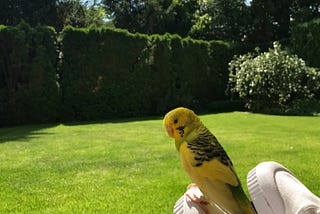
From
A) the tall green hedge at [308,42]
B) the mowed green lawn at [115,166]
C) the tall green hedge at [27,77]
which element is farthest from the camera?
the tall green hedge at [308,42]

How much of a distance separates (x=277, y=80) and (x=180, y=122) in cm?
1448

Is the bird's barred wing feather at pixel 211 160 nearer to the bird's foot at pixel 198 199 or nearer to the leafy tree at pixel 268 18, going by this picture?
the bird's foot at pixel 198 199

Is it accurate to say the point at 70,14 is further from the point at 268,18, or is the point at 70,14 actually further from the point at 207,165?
the point at 207,165

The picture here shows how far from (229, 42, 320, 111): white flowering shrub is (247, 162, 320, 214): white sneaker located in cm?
1383

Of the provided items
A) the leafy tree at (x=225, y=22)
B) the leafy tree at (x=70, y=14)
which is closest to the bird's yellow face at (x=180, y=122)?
the leafy tree at (x=225, y=22)

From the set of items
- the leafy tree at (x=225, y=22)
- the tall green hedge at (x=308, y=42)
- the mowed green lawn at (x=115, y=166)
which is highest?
the leafy tree at (x=225, y=22)

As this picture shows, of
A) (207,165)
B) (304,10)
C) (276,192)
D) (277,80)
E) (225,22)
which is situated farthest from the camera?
(225,22)

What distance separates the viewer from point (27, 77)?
13625 millimetres

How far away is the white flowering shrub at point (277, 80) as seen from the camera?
15.1 meters

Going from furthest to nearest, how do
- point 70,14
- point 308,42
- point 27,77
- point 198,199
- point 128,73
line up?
point 70,14, point 308,42, point 128,73, point 27,77, point 198,199

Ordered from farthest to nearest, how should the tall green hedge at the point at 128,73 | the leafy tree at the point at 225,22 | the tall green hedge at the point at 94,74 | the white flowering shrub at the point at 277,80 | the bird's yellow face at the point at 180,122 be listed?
1. the leafy tree at the point at 225,22
2. the white flowering shrub at the point at 277,80
3. the tall green hedge at the point at 128,73
4. the tall green hedge at the point at 94,74
5. the bird's yellow face at the point at 180,122

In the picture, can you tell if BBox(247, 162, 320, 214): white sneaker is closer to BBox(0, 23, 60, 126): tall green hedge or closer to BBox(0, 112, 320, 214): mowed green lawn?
BBox(0, 112, 320, 214): mowed green lawn

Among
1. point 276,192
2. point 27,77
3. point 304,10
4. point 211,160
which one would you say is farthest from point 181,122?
point 304,10

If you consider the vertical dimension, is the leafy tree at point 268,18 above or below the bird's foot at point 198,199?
above
